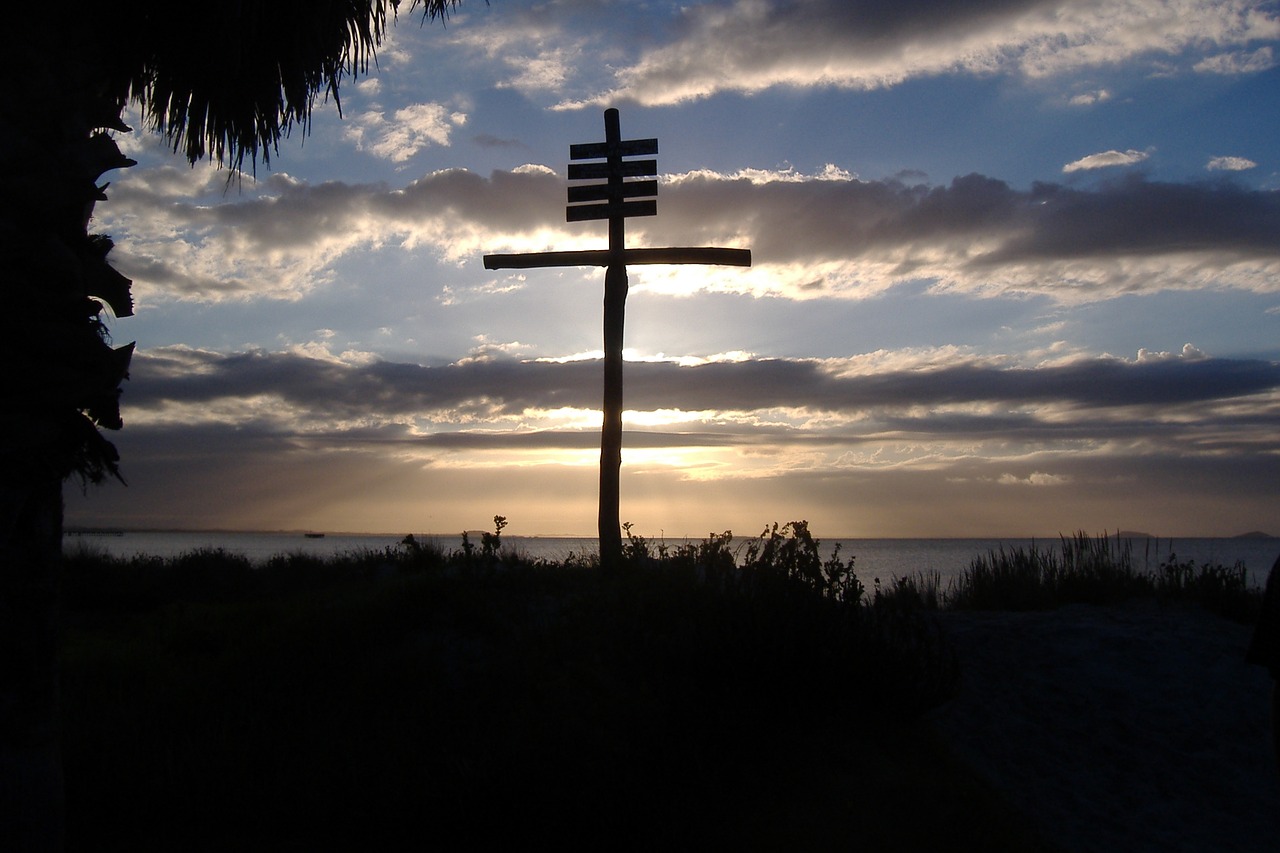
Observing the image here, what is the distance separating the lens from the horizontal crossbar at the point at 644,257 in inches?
419

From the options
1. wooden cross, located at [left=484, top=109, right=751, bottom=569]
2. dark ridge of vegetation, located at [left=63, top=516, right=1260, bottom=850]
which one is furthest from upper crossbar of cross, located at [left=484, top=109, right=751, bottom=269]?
dark ridge of vegetation, located at [left=63, top=516, right=1260, bottom=850]

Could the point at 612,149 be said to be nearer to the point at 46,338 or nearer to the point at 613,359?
the point at 613,359

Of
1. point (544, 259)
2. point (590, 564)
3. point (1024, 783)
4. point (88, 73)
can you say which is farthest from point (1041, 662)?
point (88, 73)

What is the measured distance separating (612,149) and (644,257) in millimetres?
1478

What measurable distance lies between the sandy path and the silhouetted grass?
0.63 meters

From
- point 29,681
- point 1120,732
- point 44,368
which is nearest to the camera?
point 44,368

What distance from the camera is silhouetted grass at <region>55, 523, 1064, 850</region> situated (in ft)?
14.8

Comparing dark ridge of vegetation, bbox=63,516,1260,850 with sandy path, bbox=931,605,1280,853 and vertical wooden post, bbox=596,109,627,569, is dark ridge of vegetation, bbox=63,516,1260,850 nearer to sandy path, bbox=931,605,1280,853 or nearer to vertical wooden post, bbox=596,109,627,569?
sandy path, bbox=931,605,1280,853

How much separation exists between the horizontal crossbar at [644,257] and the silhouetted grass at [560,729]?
4.22 metres

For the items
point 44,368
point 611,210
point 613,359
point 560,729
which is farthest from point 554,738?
point 611,210

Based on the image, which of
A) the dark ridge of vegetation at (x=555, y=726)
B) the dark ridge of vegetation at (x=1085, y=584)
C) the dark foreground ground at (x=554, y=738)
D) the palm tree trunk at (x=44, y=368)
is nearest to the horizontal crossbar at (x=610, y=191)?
the dark ridge of vegetation at (x=555, y=726)

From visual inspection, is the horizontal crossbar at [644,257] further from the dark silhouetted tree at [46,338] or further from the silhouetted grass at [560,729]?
the dark silhouetted tree at [46,338]

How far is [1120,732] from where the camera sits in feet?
21.4

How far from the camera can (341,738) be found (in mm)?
5301
